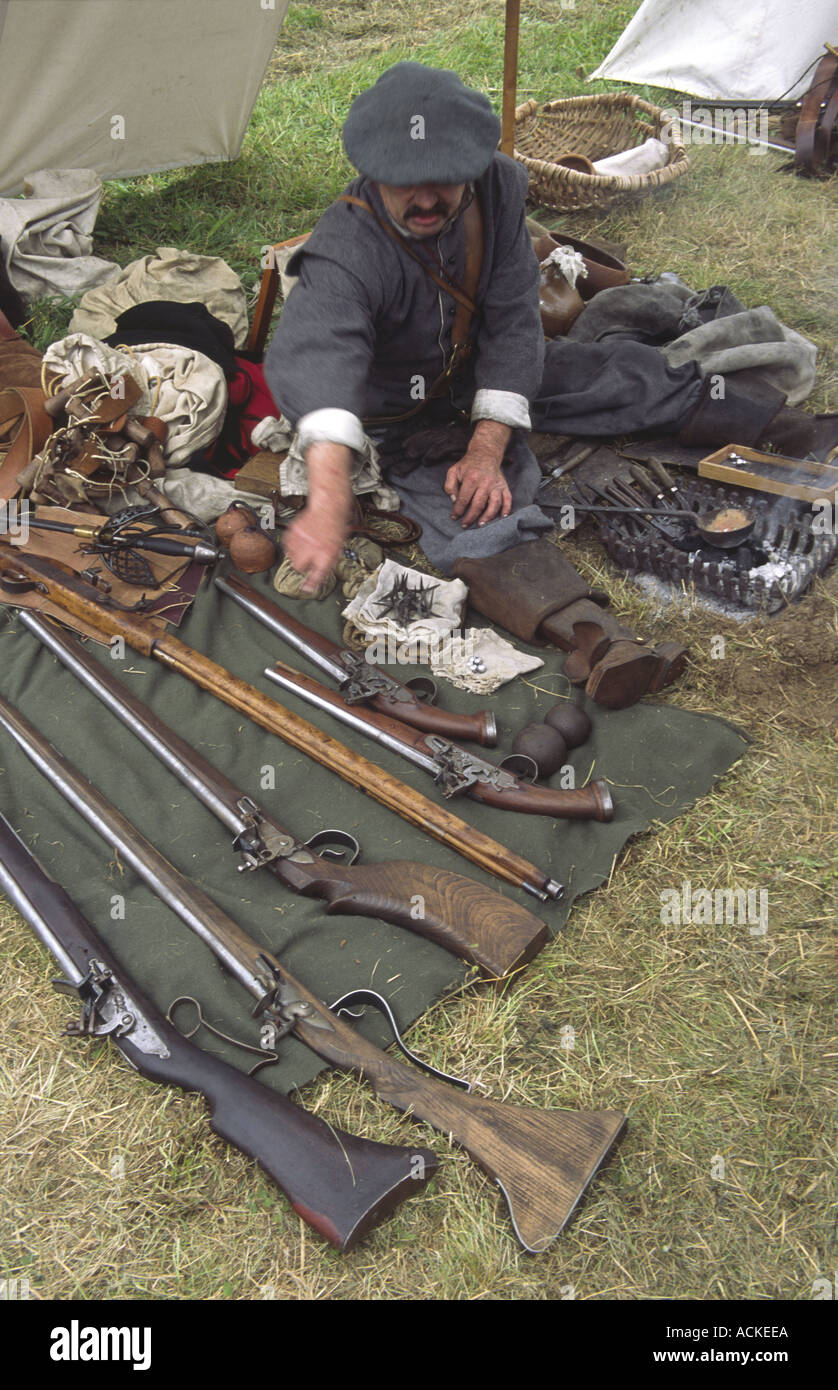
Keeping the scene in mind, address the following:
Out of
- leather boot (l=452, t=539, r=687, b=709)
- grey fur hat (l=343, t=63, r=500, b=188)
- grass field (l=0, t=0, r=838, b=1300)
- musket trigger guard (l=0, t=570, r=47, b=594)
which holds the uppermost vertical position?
grey fur hat (l=343, t=63, r=500, b=188)

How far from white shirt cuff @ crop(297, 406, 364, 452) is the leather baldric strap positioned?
0.78m

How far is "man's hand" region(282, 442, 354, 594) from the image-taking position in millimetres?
3188

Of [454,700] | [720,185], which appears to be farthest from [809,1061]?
[720,185]

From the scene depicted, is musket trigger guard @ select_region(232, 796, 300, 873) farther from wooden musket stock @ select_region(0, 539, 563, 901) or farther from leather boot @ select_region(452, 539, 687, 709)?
leather boot @ select_region(452, 539, 687, 709)

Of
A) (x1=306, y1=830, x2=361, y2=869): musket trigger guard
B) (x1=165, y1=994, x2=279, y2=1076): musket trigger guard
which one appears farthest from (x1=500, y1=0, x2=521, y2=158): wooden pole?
(x1=165, y1=994, x2=279, y2=1076): musket trigger guard

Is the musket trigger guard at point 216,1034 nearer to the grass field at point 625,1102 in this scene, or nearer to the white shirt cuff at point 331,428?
the grass field at point 625,1102

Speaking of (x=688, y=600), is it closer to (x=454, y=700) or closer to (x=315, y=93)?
(x=454, y=700)

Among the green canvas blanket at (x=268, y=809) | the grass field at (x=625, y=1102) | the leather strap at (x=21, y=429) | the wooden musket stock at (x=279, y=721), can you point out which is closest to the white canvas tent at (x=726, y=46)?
the grass field at (x=625, y=1102)

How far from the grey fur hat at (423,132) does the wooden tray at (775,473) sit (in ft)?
5.56

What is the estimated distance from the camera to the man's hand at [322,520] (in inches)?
125

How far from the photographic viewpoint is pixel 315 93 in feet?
27.9

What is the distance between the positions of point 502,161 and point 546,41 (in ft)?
20.9

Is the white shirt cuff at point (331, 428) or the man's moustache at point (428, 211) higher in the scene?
the man's moustache at point (428, 211)

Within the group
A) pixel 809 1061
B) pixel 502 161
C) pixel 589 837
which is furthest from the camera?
pixel 502 161
